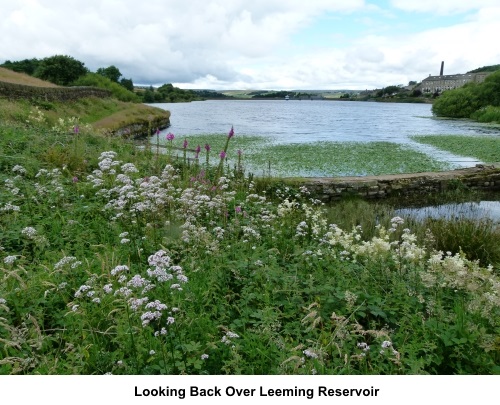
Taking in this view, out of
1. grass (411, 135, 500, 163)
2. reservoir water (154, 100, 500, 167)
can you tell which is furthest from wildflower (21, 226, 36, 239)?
grass (411, 135, 500, 163)

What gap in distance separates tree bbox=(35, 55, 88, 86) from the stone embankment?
51533 millimetres

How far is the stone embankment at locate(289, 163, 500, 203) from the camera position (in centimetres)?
1167

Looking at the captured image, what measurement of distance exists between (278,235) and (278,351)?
282 cm

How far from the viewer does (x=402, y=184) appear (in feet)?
41.5

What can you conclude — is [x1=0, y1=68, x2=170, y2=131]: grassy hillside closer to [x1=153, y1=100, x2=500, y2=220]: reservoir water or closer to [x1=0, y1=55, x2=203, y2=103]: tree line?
Result: [x1=153, y1=100, x2=500, y2=220]: reservoir water

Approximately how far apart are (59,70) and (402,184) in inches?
2199

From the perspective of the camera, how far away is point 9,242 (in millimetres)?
4211

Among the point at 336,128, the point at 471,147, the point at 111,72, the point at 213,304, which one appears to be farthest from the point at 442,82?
the point at 213,304

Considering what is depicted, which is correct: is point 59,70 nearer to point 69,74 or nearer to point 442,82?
point 69,74

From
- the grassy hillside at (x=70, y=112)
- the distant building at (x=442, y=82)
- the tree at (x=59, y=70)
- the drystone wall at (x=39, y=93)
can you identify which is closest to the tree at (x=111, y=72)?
the tree at (x=59, y=70)

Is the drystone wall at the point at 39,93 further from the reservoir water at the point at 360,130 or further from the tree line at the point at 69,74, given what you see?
the tree line at the point at 69,74
